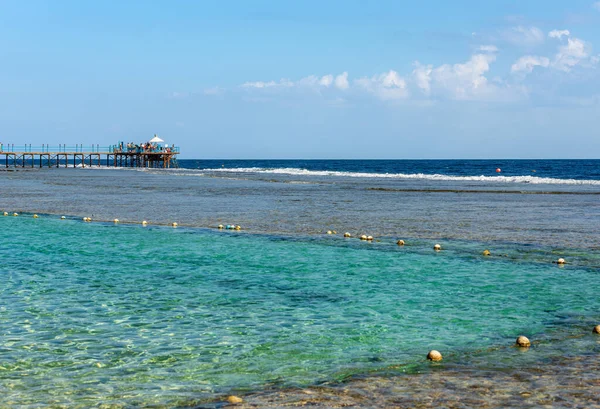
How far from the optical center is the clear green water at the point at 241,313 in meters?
8.00

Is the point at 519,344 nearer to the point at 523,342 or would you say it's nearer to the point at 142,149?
the point at 523,342

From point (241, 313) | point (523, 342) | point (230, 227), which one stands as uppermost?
point (230, 227)

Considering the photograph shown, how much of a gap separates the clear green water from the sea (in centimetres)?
4

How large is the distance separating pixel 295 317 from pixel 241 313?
0.90 metres

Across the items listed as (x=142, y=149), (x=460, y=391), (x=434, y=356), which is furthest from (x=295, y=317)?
(x=142, y=149)

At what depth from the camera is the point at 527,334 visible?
32.8ft

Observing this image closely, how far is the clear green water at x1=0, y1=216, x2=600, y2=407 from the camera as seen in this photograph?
800 centimetres

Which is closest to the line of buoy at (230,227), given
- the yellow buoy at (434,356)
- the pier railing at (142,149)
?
the yellow buoy at (434,356)

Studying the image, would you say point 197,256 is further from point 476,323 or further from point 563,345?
point 563,345

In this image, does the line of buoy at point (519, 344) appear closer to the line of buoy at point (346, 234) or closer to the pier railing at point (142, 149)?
the line of buoy at point (346, 234)

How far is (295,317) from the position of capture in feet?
35.8

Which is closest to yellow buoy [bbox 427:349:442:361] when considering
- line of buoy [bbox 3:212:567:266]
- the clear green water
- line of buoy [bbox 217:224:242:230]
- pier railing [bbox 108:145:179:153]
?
the clear green water

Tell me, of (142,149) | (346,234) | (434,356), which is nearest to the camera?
(434,356)

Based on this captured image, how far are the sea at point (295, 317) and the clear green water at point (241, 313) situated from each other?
0.13 ft
